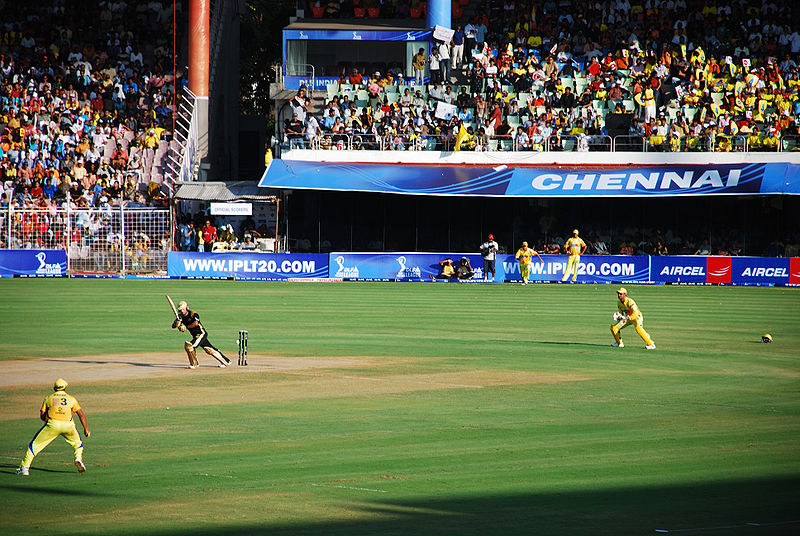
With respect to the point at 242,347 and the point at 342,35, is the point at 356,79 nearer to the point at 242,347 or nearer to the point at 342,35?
the point at 342,35

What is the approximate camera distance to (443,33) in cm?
5238

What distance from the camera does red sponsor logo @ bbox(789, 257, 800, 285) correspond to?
139 ft

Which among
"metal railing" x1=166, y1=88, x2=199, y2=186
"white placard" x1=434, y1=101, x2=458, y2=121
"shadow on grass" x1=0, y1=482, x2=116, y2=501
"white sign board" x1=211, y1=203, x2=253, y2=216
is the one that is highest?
"white placard" x1=434, y1=101, x2=458, y2=121

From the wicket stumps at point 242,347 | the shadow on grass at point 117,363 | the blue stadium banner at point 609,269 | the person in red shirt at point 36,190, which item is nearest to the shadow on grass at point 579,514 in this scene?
the wicket stumps at point 242,347

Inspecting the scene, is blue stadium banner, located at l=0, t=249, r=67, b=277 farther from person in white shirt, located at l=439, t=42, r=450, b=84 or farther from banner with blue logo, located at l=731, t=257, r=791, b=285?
banner with blue logo, located at l=731, t=257, r=791, b=285

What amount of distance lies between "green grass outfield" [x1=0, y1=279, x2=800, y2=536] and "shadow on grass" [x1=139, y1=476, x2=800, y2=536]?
0.13ft

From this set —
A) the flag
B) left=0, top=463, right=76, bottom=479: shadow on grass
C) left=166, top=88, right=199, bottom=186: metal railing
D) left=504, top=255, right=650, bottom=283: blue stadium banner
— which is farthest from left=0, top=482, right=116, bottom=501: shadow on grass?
left=166, top=88, right=199, bottom=186: metal railing

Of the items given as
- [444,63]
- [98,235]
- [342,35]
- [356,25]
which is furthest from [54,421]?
[356,25]

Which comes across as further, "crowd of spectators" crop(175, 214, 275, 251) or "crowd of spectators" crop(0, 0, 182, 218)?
"crowd of spectators" crop(0, 0, 182, 218)

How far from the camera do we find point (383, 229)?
158ft

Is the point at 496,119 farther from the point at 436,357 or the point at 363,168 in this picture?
the point at 436,357

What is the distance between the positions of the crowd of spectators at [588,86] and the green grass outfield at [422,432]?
19.7 metres

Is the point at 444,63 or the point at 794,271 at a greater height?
the point at 444,63

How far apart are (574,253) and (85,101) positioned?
2818 centimetres
